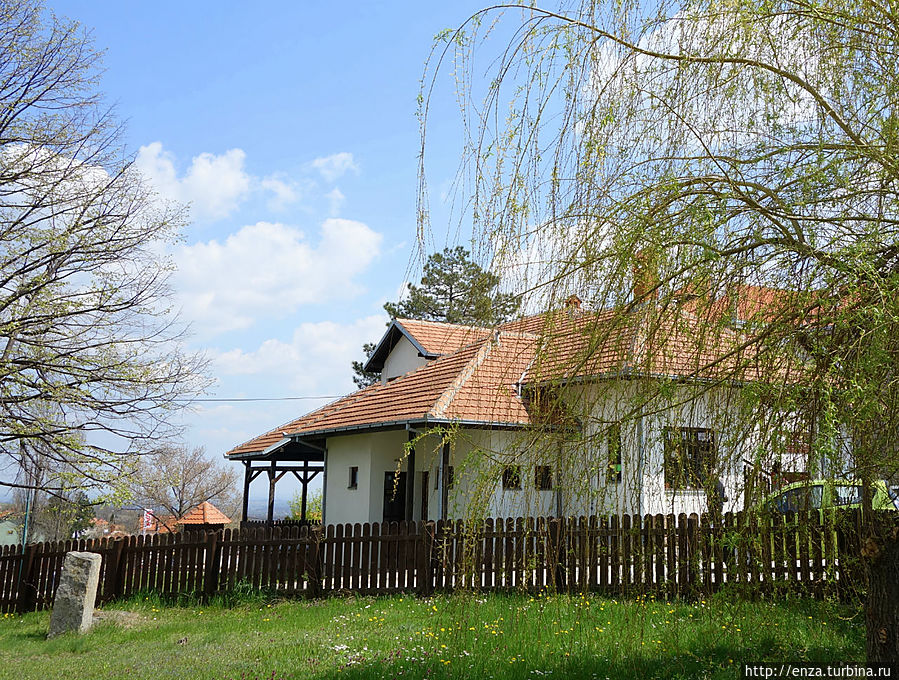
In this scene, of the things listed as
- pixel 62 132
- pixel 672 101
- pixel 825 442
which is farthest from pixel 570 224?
pixel 62 132

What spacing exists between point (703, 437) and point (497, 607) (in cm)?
582

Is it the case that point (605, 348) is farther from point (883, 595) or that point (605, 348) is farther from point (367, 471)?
point (367, 471)

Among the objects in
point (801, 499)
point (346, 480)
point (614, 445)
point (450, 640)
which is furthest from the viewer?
point (346, 480)

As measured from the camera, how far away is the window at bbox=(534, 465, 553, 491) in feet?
14.1

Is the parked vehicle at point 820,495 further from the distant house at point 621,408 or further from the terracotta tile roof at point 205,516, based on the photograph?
the terracotta tile roof at point 205,516

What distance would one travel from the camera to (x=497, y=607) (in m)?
9.22

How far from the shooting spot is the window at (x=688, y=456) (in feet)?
12.9

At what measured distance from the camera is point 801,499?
3924mm

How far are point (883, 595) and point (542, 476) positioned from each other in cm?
196

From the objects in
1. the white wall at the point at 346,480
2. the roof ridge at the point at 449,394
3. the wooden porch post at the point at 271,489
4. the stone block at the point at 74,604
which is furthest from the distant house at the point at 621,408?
the wooden porch post at the point at 271,489

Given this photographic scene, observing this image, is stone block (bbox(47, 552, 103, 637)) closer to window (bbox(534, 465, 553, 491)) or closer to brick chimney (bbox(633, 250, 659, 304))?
window (bbox(534, 465, 553, 491))

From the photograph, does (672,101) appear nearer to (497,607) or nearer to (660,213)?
(660,213)

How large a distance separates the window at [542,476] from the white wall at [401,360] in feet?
50.0

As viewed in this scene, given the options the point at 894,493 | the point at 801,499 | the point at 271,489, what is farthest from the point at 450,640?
the point at 271,489
